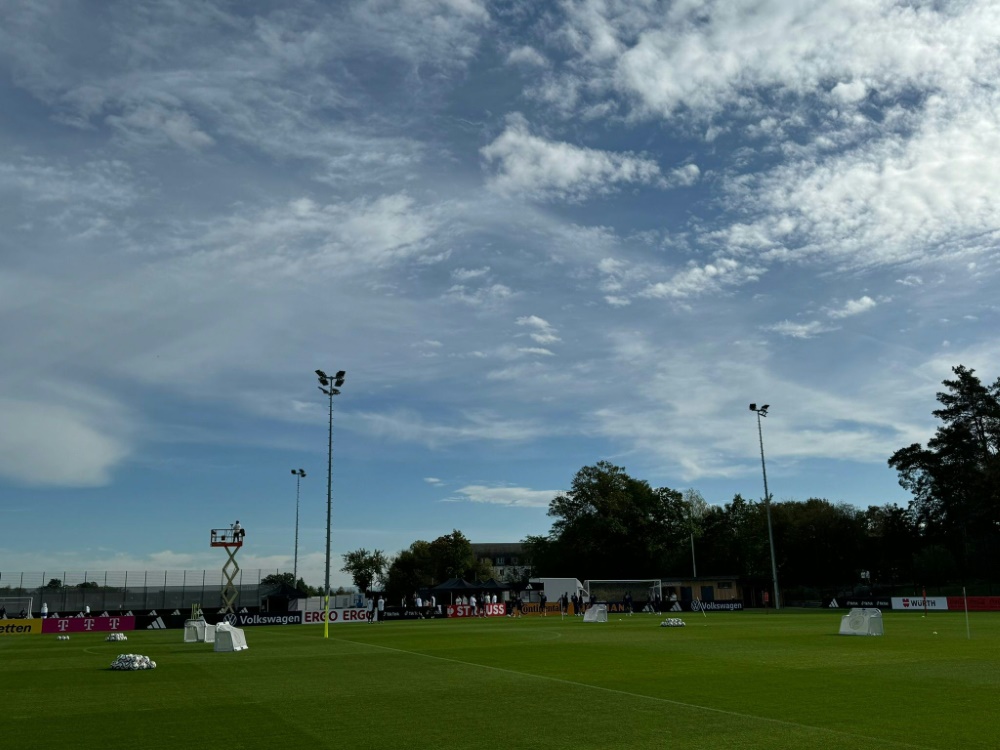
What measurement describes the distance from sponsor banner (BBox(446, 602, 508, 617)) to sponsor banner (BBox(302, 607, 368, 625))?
8.08 metres

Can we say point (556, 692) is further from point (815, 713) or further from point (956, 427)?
point (956, 427)

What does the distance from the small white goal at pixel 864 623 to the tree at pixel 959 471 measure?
5349 cm

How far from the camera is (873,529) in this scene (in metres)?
94.5

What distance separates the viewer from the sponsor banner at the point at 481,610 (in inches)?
2616

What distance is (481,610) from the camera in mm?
67875

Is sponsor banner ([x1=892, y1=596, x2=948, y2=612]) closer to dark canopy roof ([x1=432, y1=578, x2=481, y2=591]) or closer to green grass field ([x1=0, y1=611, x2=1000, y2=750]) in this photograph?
dark canopy roof ([x1=432, y1=578, x2=481, y2=591])

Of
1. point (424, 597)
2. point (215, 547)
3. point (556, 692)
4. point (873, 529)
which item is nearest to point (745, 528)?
point (873, 529)

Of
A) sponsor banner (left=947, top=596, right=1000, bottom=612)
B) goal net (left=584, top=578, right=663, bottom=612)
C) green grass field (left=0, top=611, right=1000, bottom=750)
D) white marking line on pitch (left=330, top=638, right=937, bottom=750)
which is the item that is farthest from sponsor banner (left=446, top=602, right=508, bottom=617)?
white marking line on pitch (left=330, top=638, right=937, bottom=750)

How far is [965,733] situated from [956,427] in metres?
82.2

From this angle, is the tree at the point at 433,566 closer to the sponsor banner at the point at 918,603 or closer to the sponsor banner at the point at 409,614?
the sponsor banner at the point at 409,614

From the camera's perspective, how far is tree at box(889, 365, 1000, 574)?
78875 millimetres

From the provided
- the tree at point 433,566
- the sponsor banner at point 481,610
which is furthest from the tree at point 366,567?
the sponsor banner at point 481,610

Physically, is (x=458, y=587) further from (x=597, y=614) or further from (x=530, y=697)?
(x=530, y=697)

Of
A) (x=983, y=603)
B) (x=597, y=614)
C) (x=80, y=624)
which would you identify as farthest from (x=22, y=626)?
(x=983, y=603)
